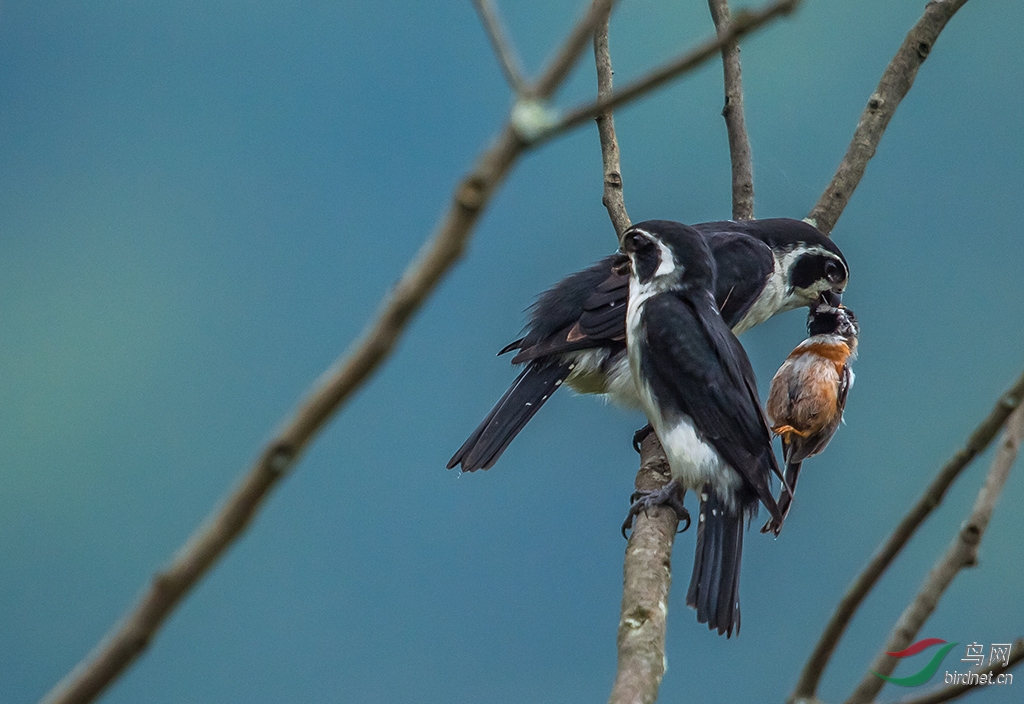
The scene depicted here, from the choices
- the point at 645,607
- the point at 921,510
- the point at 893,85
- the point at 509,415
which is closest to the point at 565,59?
the point at 921,510

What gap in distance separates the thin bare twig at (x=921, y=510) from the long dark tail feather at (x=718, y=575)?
110 centimetres

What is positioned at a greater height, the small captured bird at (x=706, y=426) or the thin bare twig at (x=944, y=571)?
the small captured bird at (x=706, y=426)

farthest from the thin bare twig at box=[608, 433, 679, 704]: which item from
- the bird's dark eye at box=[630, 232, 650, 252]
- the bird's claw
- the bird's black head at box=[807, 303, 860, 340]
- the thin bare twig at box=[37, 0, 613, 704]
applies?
the thin bare twig at box=[37, 0, 613, 704]

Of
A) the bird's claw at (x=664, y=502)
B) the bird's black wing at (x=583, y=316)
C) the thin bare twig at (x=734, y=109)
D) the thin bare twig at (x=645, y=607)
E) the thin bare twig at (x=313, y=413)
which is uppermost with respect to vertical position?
the thin bare twig at (x=734, y=109)

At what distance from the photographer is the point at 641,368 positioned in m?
2.09

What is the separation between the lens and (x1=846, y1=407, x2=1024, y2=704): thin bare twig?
804mm

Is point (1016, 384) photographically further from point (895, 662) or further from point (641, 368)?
point (641, 368)

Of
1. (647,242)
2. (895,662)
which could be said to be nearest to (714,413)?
(647,242)

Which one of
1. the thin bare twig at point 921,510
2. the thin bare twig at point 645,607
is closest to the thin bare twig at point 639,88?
the thin bare twig at point 921,510

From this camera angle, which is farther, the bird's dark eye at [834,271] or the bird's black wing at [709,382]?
the bird's dark eye at [834,271]

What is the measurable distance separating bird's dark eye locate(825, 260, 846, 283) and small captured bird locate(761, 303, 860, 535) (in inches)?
10.1

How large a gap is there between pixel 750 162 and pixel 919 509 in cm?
227

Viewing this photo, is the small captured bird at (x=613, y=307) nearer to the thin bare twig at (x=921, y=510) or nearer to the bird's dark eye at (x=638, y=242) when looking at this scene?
the bird's dark eye at (x=638, y=242)

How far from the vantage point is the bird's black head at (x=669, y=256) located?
7.14ft
